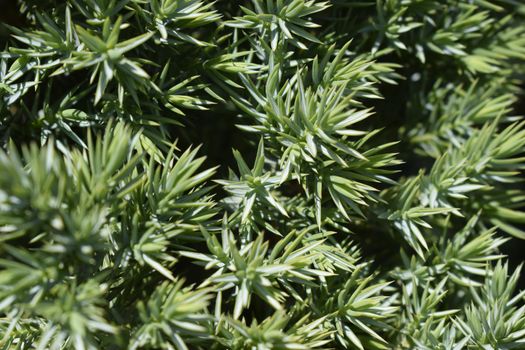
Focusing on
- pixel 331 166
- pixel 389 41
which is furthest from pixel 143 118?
pixel 389 41

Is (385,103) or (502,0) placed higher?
(502,0)

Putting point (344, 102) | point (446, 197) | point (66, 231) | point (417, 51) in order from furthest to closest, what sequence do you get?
point (417, 51) → point (446, 197) → point (344, 102) → point (66, 231)

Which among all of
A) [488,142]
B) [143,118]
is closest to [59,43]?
[143,118]

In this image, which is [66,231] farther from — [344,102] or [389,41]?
[389,41]

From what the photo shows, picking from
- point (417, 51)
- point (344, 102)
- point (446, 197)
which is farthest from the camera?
point (417, 51)

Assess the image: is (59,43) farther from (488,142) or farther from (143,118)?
(488,142)

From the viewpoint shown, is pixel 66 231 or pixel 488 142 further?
pixel 488 142

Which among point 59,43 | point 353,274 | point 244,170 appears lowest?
point 353,274
